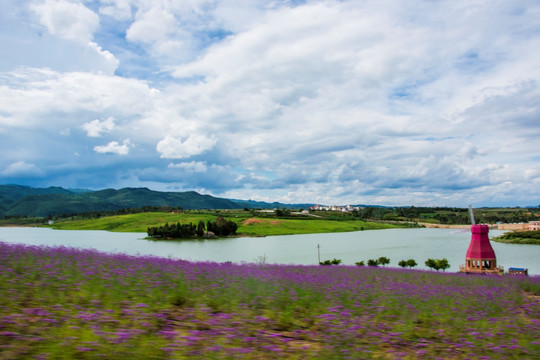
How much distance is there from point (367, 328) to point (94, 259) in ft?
22.5

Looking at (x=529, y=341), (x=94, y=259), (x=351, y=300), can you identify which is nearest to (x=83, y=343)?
(x=94, y=259)

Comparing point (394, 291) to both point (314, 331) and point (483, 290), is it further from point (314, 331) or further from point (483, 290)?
point (314, 331)

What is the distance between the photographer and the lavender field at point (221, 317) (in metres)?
4.98

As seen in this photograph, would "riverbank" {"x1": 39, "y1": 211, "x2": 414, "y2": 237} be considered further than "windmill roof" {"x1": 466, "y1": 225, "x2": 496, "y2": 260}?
Yes

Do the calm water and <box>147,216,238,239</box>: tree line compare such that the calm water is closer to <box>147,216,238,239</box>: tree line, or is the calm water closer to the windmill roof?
<box>147,216,238,239</box>: tree line

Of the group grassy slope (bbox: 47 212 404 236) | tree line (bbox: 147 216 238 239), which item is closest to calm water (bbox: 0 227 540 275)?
tree line (bbox: 147 216 238 239)

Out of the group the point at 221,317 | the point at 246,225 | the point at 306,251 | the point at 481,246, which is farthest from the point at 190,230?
the point at 221,317

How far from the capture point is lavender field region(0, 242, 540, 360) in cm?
498

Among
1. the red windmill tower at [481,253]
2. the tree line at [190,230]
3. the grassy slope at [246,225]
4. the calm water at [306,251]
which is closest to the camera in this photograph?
the red windmill tower at [481,253]

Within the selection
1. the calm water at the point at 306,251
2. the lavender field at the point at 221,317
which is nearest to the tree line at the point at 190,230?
the calm water at the point at 306,251

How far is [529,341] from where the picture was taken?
6691mm

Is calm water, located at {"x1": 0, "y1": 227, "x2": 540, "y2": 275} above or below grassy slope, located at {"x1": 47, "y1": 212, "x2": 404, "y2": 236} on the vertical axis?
below

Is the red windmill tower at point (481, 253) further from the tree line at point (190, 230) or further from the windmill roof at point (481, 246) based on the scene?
the tree line at point (190, 230)

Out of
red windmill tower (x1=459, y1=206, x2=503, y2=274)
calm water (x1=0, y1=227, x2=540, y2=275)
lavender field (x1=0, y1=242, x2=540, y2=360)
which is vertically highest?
lavender field (x1=0, y1=242, x2=540, y2=360)
